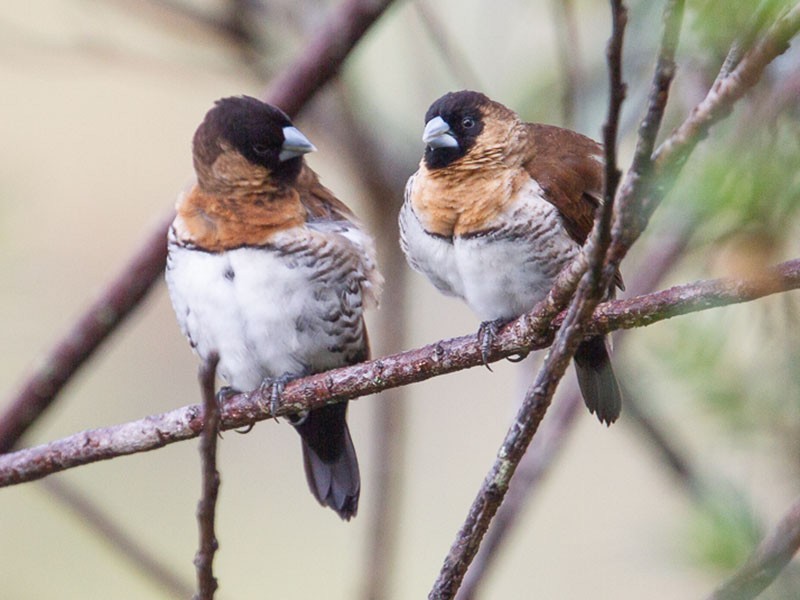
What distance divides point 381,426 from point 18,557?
2.54m

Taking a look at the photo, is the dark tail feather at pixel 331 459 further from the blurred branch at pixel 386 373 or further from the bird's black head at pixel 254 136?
the bird's black head at pixel 254 136

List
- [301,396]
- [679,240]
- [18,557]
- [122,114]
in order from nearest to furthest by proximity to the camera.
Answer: [679,240] → [301,396] → [18,557] → [122,114]

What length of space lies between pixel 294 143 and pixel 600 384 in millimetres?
1006

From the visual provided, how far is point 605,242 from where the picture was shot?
139 cm

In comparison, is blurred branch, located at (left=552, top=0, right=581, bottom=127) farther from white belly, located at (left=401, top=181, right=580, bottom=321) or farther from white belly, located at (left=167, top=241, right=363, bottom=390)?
white belly, located at (left=167, top=241, right=363, bottom=390)

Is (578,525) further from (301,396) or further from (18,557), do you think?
(301,396)

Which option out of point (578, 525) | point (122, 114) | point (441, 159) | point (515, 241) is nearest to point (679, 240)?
point (515, 241)

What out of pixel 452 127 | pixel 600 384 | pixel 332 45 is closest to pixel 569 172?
pixel 452 127

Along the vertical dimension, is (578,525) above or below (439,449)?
below

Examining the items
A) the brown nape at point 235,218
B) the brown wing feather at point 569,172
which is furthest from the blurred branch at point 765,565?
the brown nape at point 235,218

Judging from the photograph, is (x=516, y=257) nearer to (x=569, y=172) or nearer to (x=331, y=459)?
(x=569, y=172)

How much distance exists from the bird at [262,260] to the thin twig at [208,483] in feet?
4.65

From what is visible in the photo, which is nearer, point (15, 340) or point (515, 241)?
point (515, 241)

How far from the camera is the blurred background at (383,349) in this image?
1868mm
